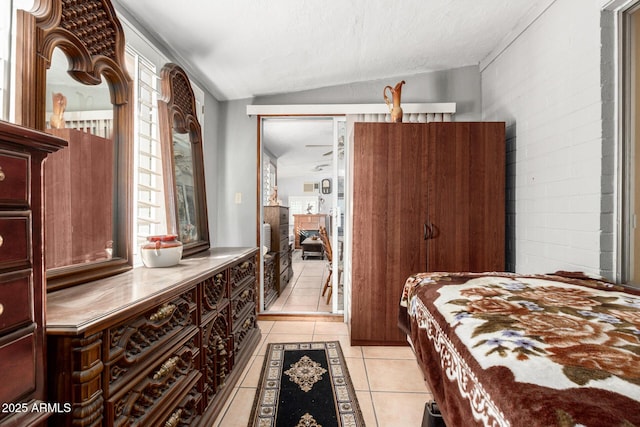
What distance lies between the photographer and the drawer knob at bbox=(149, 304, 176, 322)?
1.16 m

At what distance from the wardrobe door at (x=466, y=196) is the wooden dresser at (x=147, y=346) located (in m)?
1.67

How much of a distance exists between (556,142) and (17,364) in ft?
8.96

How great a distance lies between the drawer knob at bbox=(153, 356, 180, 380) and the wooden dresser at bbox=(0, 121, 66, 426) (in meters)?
0.45

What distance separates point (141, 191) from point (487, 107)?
3.05 metres

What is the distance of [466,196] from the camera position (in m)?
2.53

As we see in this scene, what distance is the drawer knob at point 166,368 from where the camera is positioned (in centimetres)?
118

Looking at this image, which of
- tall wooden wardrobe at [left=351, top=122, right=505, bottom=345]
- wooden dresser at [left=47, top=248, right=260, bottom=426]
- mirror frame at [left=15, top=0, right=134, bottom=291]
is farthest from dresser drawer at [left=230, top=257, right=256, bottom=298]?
tall wooden wardrobe at [left=351, top=122, right=505, bottom=345]

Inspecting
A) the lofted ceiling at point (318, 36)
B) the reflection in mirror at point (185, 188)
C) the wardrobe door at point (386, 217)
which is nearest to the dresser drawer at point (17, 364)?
the reflection in mirror at point (185, 188)

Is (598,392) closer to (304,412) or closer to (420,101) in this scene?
(304,412)

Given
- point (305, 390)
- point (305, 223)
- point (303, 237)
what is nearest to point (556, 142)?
point (305, 390)

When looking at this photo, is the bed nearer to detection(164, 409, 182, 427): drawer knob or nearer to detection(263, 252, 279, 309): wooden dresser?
detection(164, 409, 182, 427): drawer knob

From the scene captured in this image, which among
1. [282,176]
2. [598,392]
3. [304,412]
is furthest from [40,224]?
[282,176]

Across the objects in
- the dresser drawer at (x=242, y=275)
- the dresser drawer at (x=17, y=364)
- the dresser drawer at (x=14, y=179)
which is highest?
the dresser drawer at (x=14, y=179)

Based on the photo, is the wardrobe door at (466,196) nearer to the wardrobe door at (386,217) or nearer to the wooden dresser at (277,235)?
the wardrobe door at (386,217)
